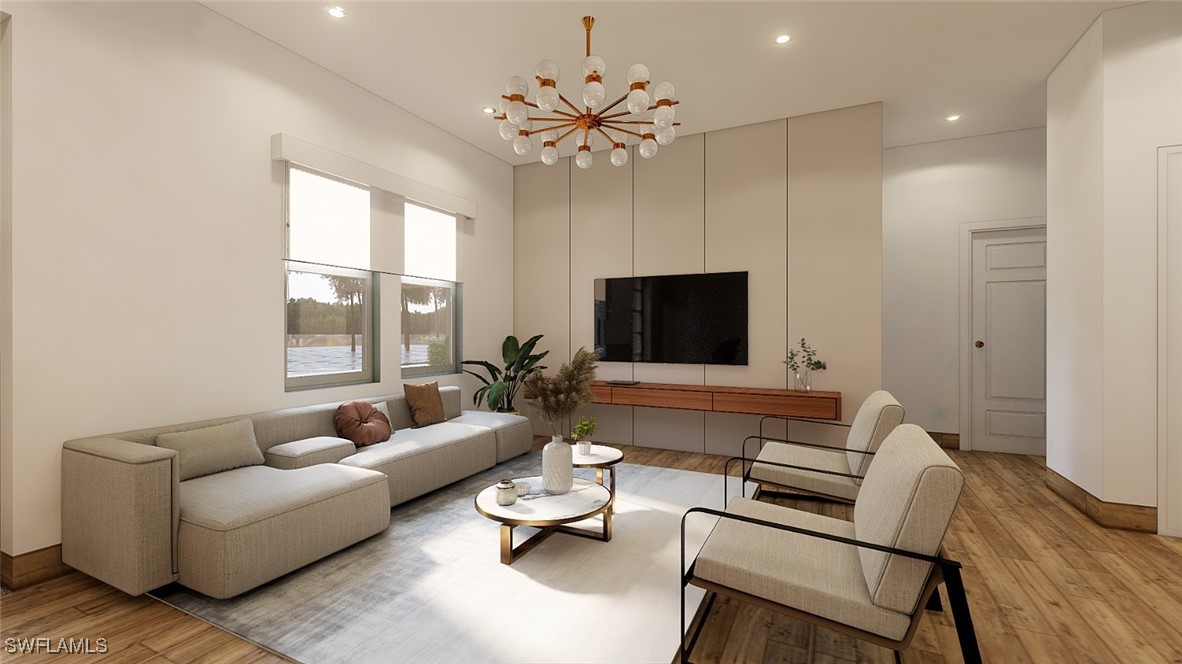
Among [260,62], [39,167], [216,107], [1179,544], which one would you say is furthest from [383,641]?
[1179,544]

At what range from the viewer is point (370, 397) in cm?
428

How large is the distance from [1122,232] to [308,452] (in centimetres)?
528

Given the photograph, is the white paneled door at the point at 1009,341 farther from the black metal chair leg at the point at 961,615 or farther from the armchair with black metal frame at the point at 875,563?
the black metal chair leg at the point at 961,615

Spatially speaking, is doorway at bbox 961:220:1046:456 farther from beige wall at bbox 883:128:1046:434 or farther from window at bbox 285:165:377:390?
window at bbox 285:165:377:390

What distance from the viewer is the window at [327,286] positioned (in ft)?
12.5

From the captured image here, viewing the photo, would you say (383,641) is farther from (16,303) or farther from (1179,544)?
(1179,544)

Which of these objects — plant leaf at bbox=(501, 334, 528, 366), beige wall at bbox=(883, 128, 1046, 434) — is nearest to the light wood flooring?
beige wall at bbox=(883, 128, 1046, 434)

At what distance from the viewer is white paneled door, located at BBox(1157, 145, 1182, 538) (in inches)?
121

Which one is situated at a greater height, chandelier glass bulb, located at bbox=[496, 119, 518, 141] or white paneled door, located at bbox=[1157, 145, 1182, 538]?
chandelier glass bulb, located at bbox=[496, 119, 518, 141]

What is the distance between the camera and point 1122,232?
10.5 ft

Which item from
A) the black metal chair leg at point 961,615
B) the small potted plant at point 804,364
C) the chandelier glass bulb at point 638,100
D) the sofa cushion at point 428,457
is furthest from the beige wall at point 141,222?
the small potted plant at point 804,364

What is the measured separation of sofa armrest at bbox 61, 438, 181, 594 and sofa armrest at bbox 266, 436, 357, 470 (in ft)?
2.56

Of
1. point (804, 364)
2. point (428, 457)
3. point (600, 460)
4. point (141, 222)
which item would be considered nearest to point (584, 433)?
point (600, 460)

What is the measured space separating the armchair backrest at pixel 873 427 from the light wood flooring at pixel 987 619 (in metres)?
0.70
